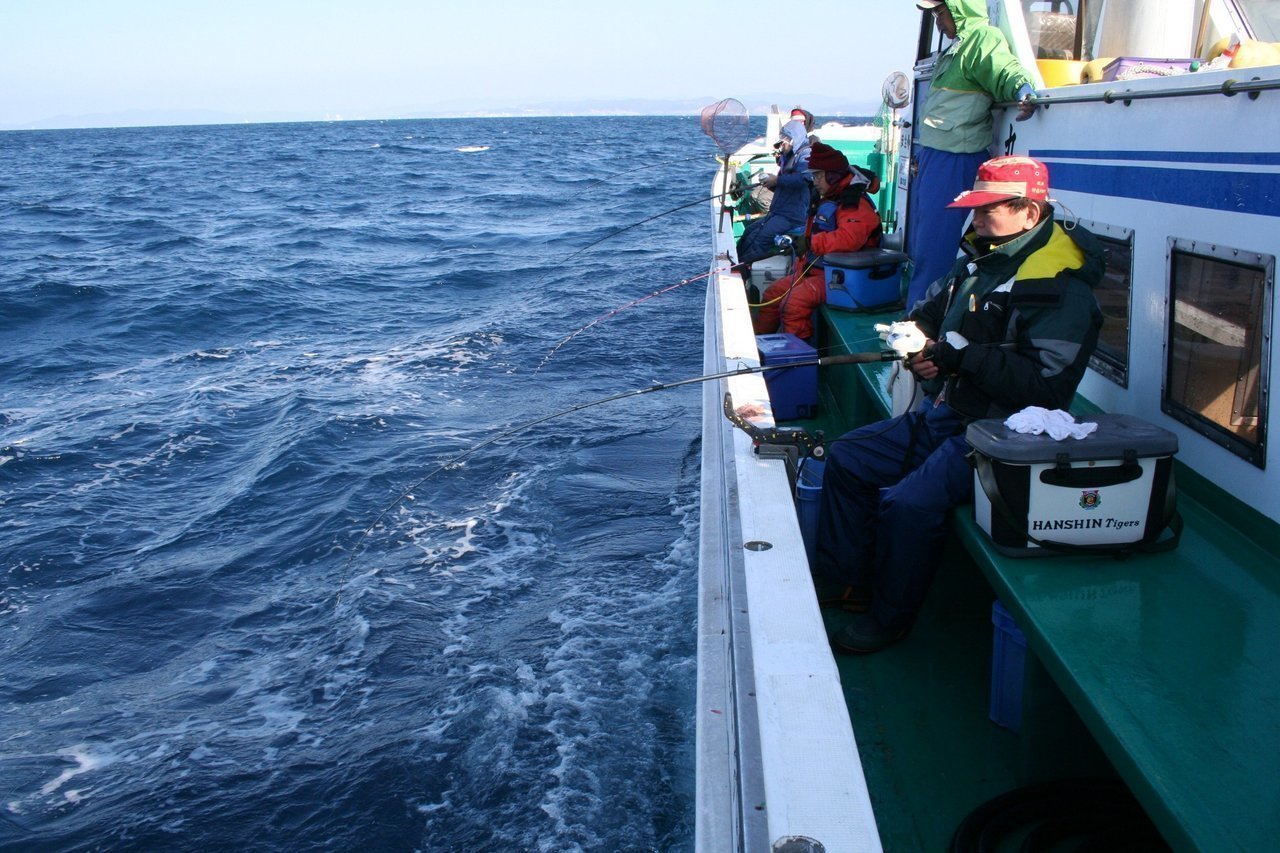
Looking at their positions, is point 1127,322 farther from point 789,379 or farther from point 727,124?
point 727,124

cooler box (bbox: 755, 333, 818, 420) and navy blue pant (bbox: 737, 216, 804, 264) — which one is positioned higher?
navy blue pant (bbox: 737, 216, 804, 264)

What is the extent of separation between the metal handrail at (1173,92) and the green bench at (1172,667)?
112 centimetres

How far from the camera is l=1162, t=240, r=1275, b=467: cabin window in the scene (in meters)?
2.71

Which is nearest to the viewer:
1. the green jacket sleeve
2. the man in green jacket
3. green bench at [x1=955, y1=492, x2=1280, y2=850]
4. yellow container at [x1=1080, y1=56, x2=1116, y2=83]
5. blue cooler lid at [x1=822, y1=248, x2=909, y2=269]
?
green bench at [x1=955, y1=492, x2=1280, y2=850]

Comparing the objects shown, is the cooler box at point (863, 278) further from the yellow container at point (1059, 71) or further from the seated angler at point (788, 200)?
the yellow container at point (1059, 71)

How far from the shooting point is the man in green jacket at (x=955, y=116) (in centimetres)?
456

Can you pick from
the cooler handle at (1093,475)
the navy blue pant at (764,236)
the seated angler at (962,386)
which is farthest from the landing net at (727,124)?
the cooler handle at (1093,475)

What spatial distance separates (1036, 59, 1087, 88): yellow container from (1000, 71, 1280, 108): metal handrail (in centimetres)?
75

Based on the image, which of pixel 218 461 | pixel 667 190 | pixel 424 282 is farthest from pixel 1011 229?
pixel 667 190

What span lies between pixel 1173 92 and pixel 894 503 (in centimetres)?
149

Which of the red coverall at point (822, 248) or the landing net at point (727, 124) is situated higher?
the landing net at point (727, 124)

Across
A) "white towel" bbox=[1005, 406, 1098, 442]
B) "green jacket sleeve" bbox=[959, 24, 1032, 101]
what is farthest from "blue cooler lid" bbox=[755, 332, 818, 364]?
"white towel" bbox=[1005, 406, 1098, 442]

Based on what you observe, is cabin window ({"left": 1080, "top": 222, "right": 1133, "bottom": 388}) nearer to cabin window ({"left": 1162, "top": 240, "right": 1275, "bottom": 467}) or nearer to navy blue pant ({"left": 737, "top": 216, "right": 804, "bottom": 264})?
cabin window ({"left": 1162, "top": 240, "right": 1275, "bottom": 467})

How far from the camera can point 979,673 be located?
3.15 m
